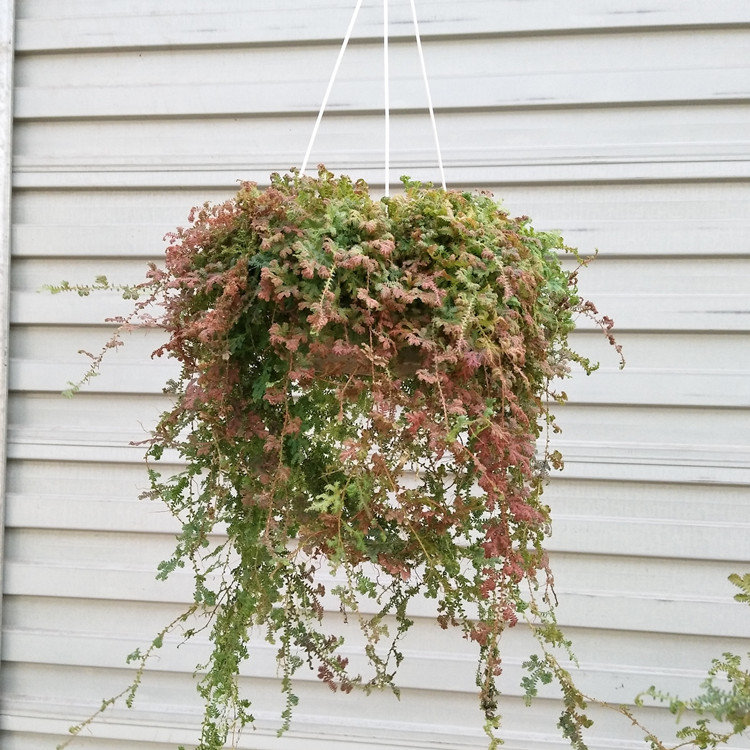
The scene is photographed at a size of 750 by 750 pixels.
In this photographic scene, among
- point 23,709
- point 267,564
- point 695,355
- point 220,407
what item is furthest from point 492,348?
point 23,709

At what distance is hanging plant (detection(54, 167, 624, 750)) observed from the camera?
982mm

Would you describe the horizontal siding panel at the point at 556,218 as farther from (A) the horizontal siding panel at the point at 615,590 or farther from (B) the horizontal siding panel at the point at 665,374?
(A) the horizontal siding panel at the point at 615,590

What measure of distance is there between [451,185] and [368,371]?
1.04 m

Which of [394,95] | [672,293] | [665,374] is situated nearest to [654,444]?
[665,374]

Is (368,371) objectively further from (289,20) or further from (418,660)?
(289,20)

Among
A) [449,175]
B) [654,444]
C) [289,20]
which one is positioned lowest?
[654,444]

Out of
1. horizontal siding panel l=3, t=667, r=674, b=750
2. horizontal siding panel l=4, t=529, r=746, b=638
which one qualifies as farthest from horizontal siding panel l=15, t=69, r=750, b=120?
horizontal siding panel l=3, t=667, r=674, b=750

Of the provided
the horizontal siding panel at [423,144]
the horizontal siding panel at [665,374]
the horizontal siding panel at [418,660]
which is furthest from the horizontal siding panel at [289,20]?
the horizontal siding panel at [418,660]

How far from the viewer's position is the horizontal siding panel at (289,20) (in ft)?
6.08

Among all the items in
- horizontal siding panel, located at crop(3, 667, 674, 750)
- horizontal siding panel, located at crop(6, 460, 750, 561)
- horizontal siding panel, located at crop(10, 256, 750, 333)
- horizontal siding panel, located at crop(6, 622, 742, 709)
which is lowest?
horizontal siding panel, located at crop(3, 667, 674, 750)

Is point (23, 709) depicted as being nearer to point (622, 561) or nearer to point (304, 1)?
point (622, 561)

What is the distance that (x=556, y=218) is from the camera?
1911mm

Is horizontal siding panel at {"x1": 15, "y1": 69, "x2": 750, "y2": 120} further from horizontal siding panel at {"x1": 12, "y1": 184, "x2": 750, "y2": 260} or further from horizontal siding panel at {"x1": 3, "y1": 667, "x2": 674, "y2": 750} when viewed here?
horizontal siding panel at {"x1": 3, "y1": 667, "x2": 674, "y2": 750}

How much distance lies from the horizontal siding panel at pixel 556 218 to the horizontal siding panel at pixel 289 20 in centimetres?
36
